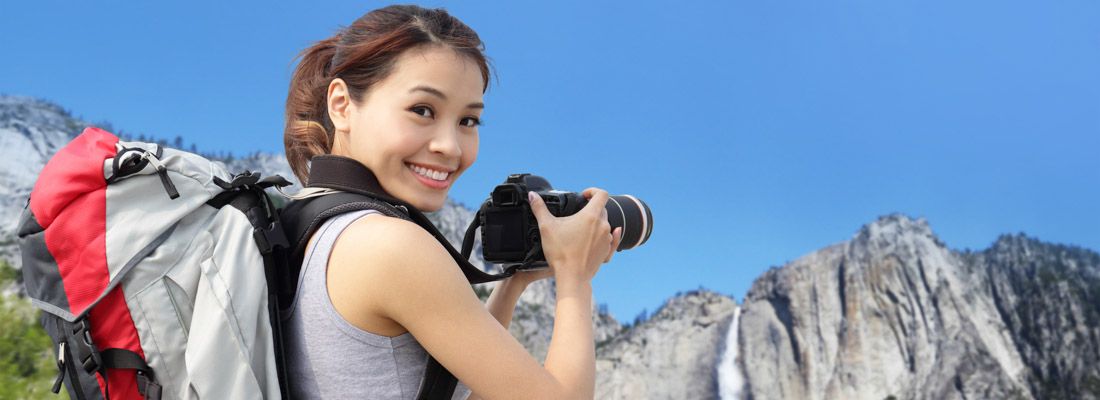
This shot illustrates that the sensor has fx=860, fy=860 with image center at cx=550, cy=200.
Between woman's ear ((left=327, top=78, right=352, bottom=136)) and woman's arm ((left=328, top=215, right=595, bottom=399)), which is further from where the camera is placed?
woman's ear ((left=327, top=78, right=352, bottom=136))

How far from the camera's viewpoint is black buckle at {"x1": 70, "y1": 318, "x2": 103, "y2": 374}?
1.69m

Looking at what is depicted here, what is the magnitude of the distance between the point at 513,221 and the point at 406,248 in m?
0.53

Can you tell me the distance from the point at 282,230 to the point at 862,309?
9437cm

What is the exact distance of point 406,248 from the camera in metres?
1.69

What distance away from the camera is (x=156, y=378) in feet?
5.59

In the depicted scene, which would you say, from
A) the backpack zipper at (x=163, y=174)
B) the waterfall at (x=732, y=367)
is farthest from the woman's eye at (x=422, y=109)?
the waterfall at (x=732, y=367)

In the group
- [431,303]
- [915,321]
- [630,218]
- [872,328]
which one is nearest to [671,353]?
[872,328]

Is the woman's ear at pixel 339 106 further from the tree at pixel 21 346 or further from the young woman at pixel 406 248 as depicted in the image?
the tree at pixel 21 346

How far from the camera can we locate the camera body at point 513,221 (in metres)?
→ 2.17

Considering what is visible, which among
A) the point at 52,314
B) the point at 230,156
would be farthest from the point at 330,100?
the point at 230,156

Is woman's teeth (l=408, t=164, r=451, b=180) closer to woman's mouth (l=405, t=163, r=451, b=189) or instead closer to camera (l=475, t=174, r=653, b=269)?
woman's mouth (l=405, t=163, r=451, b=189)

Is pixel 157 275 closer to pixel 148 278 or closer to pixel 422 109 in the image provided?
pixel 148 278

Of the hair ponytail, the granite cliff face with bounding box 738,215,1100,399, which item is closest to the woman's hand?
the hair ponytail

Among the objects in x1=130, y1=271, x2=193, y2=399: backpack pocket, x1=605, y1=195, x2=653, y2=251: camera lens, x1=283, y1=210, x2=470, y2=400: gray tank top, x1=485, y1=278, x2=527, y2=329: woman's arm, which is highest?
x1=605, y1=195, x2=653, y2=251: camera lens
